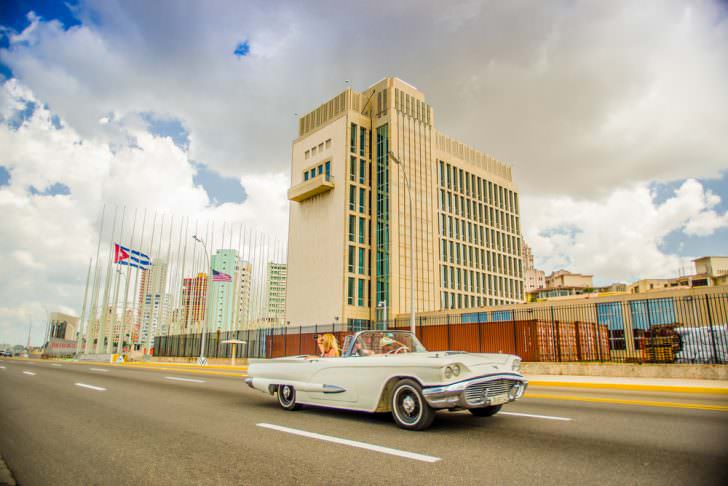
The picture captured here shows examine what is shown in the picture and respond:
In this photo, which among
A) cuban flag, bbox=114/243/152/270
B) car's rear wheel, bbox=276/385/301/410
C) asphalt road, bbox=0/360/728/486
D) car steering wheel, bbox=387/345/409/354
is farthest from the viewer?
cuban flag, bbox=114/243/152/270

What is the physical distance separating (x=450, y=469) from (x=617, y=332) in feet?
124

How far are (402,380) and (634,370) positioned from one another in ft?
50.0

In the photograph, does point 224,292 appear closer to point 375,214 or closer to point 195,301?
point 195,301

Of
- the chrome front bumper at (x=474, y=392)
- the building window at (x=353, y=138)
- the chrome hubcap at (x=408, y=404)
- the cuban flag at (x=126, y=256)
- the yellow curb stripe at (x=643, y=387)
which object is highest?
the building window at (x=353, y=138)

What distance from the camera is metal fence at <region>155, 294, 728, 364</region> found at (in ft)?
58.5

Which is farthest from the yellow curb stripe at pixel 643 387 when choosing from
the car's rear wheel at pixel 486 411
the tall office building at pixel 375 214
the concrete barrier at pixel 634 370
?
the tall office building at pixel 375 214

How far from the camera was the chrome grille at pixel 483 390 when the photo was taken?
218 inches

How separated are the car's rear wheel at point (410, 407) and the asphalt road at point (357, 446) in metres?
0.18

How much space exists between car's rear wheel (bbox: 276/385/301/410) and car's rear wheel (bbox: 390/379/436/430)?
2366 mm

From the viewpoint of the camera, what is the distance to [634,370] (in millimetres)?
17328

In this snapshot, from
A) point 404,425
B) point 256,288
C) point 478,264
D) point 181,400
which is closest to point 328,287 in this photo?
point 256,288

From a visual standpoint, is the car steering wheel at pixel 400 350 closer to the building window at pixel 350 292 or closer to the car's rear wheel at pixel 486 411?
the car's rear wheel at pixel 486 411

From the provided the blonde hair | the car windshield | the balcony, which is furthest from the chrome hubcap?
the balcony

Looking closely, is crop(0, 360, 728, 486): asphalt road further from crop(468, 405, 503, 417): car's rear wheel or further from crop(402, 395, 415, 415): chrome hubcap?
crop(402, 395, 415, 415): chrome hubcap
